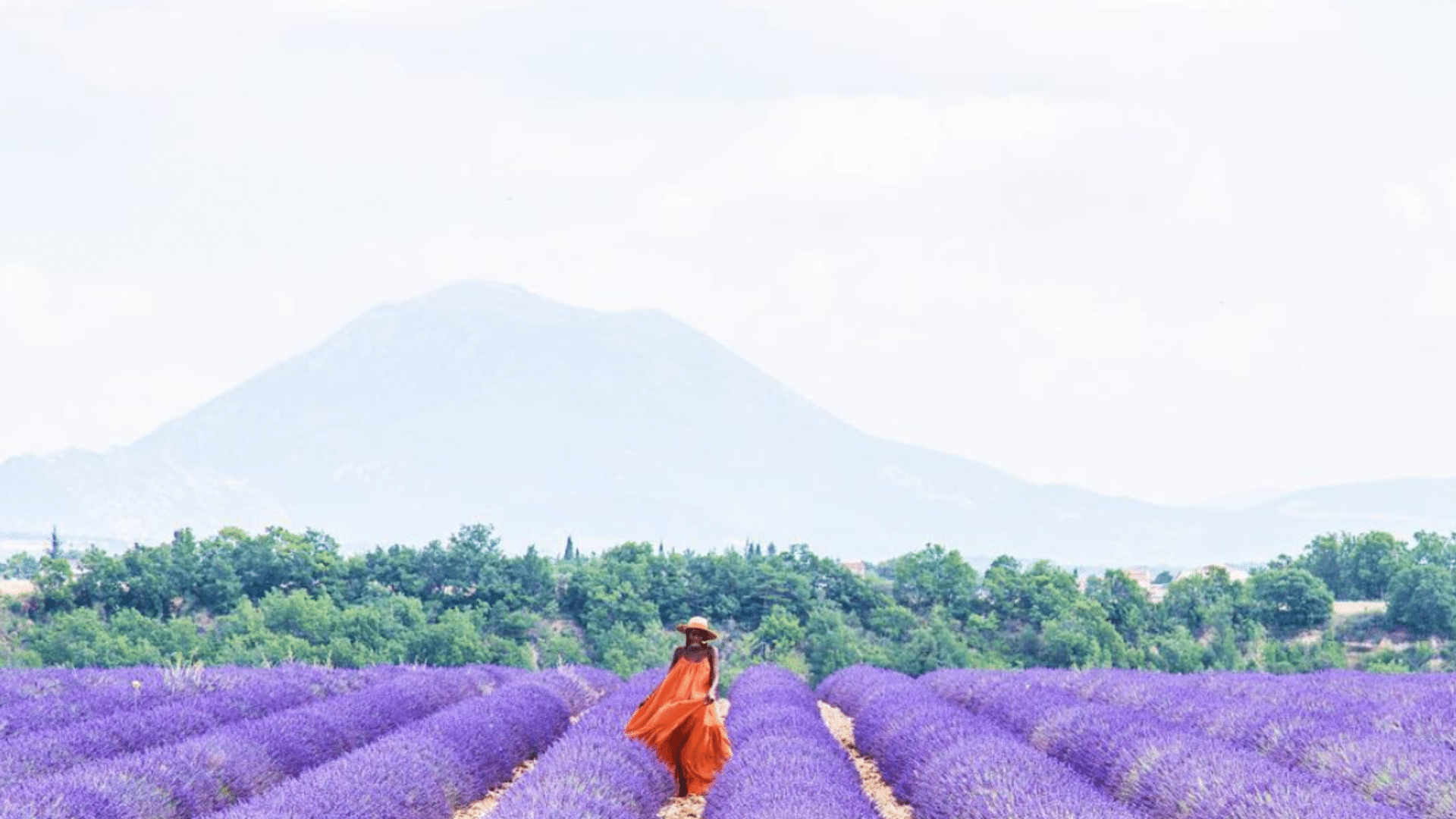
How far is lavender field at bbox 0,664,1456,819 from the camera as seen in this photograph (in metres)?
6.88

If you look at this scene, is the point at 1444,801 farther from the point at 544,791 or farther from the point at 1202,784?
the point at 544,791

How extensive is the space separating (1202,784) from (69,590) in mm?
34801

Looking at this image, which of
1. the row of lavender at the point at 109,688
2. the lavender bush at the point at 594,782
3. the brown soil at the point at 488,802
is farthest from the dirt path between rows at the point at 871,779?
the row of lavender at the point at 109,688

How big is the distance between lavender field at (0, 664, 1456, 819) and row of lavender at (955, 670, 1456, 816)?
0.03 m

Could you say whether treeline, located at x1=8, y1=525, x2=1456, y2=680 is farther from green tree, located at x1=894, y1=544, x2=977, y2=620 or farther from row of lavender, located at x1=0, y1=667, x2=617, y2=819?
row of lavender, located at x1=0, y1=667, x2=617, y2=819

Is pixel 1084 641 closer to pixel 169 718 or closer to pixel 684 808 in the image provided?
pixel 684 808

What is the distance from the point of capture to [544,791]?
699 cm

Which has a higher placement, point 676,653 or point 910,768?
point 676,653

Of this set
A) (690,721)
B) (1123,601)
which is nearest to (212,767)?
(690,721)

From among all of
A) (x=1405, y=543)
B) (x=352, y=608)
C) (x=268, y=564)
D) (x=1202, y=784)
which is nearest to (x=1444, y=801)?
(x=1202, y=784)

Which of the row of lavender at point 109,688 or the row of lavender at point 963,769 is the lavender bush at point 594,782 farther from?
the row of lavender at point 109,688

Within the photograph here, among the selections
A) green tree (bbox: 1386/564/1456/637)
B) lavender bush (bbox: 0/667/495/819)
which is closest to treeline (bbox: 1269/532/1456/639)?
green tree (bbox: 1386/564/1456/637)

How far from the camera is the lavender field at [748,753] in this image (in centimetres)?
688

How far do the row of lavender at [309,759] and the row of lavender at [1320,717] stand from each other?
4746mm
